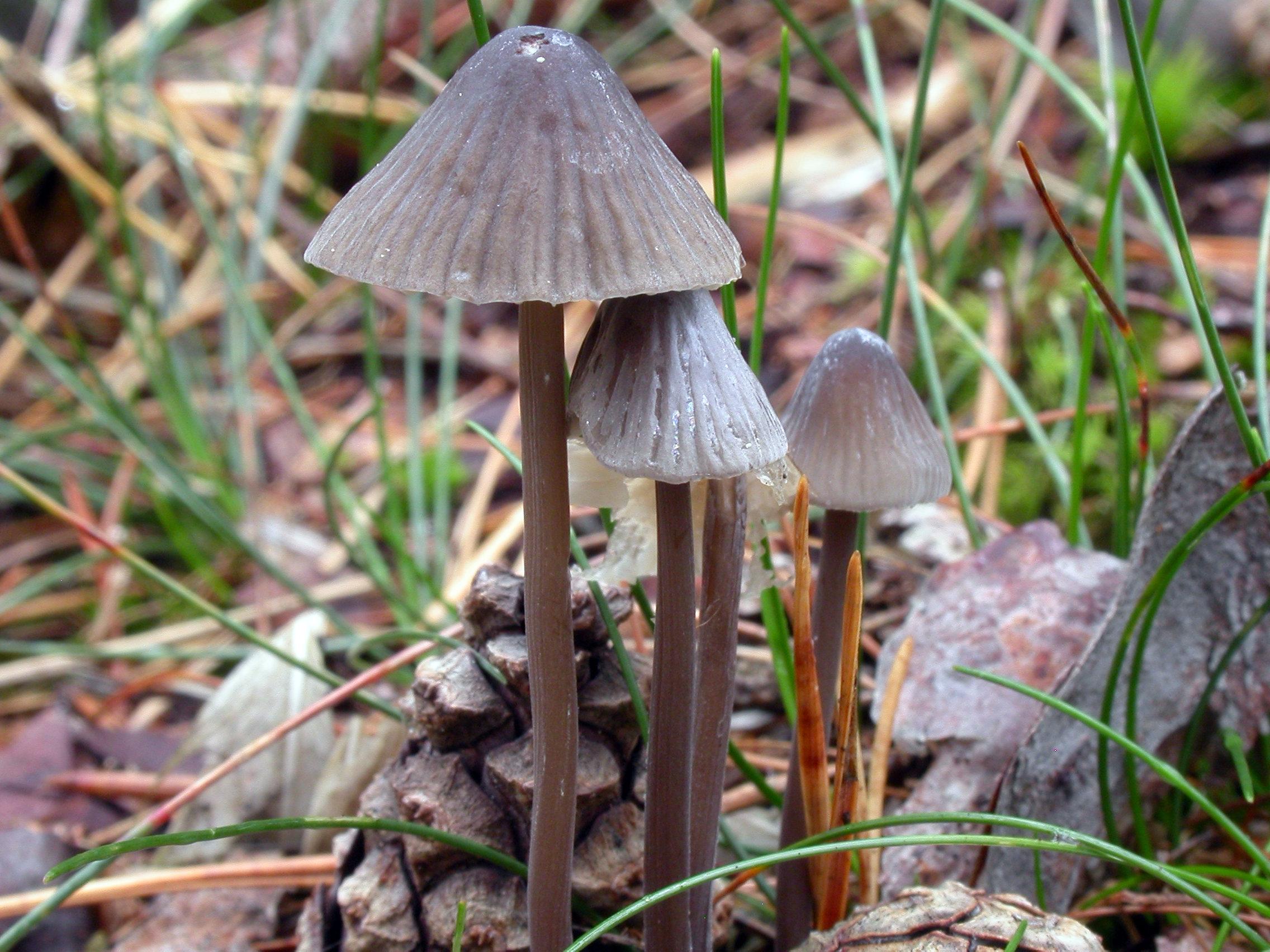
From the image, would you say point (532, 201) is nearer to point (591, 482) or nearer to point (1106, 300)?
point (591, 482)

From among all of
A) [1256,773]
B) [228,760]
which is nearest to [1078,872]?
[1256,773]

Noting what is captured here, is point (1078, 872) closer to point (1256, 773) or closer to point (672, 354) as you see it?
point (1256, 773)

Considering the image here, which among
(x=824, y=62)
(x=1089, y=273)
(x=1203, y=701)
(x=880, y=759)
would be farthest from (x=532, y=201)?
(x=1203, y=701)

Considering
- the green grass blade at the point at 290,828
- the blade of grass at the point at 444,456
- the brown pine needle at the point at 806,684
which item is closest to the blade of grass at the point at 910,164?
the brown pine needle at the point at 806,684

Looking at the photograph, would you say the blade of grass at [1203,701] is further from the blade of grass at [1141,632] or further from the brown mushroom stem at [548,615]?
the brown mushroom stem at [548,615]

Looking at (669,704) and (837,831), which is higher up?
(669,704)

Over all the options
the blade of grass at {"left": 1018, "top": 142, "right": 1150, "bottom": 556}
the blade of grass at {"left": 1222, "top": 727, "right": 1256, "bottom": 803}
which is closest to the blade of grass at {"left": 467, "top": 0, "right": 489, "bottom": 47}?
the blade of grass at {"left": 1018, "top": 142, "right": 1150, "bottom": 556}

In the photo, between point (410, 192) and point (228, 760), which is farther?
point (228, 760)
